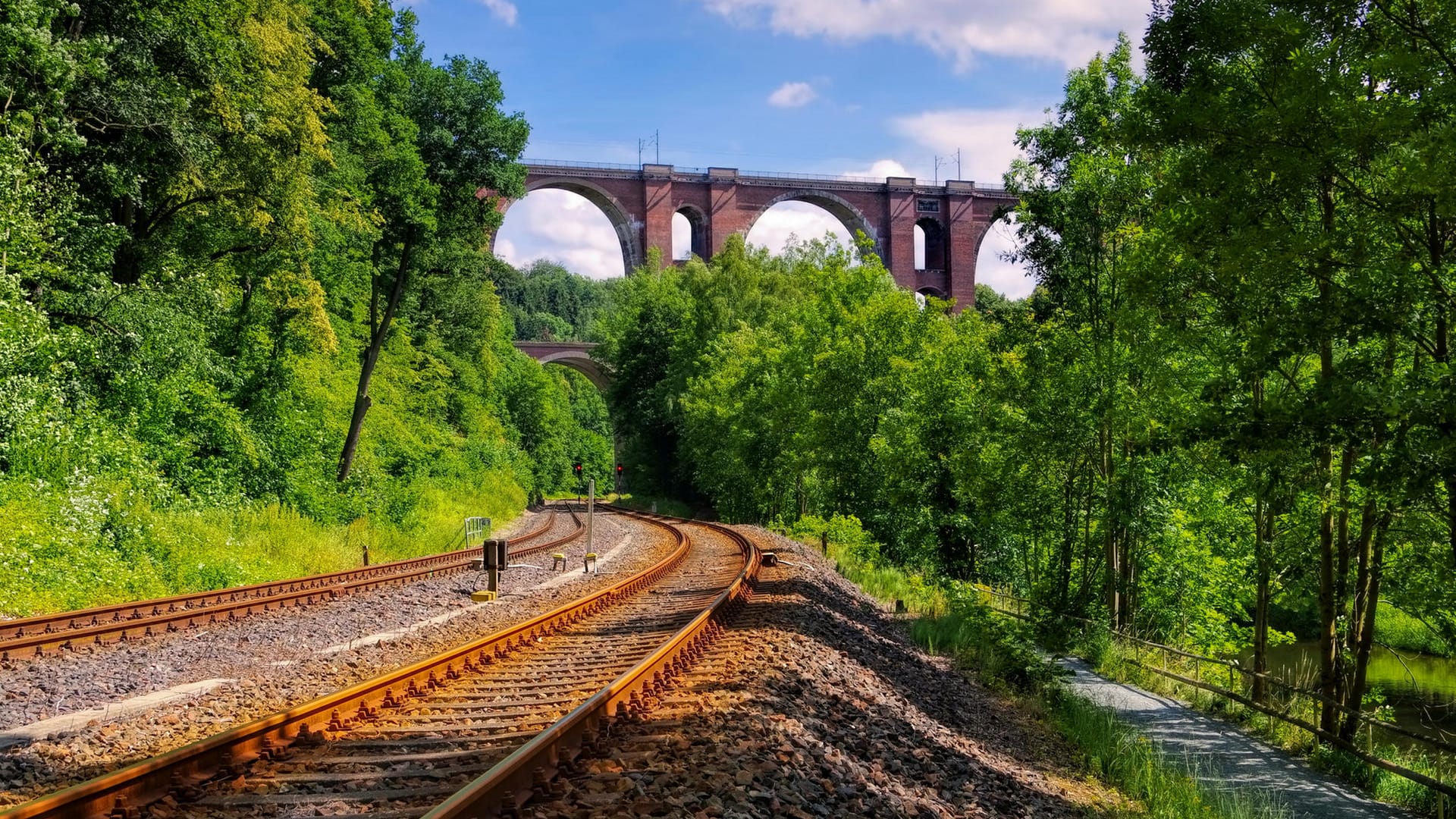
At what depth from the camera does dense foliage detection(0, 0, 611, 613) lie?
1323 centimetres

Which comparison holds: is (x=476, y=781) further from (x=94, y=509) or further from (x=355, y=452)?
(x=355, y=452)

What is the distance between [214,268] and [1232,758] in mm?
19807

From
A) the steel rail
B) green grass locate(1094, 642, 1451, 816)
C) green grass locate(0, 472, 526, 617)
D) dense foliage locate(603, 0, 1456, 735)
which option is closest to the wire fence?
green grass locate(1094, 642, 1451, 816)

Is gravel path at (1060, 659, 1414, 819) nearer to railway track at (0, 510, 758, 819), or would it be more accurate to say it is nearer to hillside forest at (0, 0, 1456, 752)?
hillside forest at (0, 0, 1456, 752)

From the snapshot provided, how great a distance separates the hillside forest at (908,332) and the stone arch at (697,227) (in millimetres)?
35847

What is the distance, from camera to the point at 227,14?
16297mm

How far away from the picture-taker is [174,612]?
10695 millimetres

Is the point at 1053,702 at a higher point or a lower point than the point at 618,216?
lower

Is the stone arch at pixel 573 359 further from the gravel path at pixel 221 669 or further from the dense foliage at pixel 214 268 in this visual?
the gravel path at pixel 221 669

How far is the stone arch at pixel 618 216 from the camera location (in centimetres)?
6756

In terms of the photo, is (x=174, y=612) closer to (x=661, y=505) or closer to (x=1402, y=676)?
(x=1402, y=676)

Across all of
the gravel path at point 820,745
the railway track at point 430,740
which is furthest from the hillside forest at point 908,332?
the railway track at point 430,740

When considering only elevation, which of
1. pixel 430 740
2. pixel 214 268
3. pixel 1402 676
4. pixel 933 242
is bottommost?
pixel 1402 676

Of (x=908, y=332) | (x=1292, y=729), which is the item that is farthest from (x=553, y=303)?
(x=1292, y=729)
